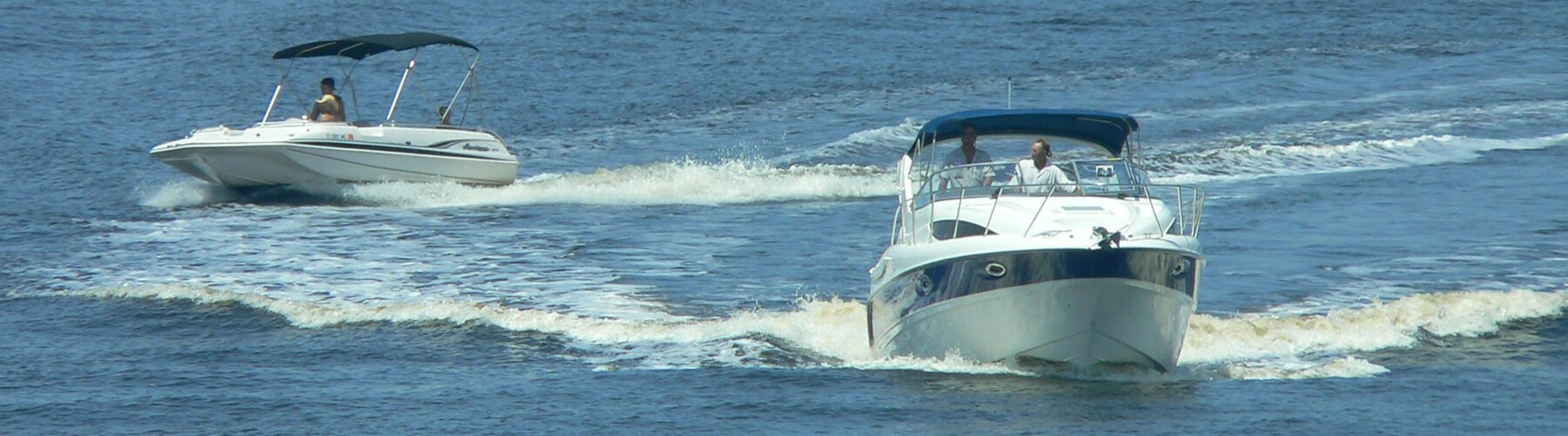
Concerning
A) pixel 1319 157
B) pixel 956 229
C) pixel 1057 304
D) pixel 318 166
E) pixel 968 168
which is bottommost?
pixel 1319 157

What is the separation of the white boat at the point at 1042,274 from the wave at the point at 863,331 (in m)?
0.29

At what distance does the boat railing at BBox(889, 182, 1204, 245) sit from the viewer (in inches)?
572

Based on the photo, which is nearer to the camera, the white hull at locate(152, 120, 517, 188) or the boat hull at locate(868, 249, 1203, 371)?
the boat hull at locate(868, 249, 1203, 371)

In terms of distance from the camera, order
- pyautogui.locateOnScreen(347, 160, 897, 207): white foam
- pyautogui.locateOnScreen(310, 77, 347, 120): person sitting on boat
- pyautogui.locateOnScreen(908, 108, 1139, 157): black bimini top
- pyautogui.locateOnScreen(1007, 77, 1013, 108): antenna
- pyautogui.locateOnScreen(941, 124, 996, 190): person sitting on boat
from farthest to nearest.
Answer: pyautogui.locateOnScreen(310, 77, 347, 120): person sitting on boat, pyautogui.locateOnScreen(347, 160, 897, 207): white foam, pyautogui.locateOnScreen(1007, 77, 1013, 108): antenna, pyautogui.locateOnScreen(908, 108, 1139, 157): black bimini top, pyautogui.locateOnScreen(941, 124, 996, 190): person sitting on boat

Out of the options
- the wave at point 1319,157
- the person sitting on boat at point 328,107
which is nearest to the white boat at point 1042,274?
the wave at point 1319,157

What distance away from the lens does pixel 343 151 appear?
27.8 m

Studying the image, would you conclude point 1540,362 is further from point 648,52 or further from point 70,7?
point 70,7

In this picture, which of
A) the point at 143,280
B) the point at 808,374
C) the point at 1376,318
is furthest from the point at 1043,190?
the point at 143,280

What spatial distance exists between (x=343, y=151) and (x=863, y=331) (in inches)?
515

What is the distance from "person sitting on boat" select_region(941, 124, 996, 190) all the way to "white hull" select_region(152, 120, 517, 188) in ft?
45.5

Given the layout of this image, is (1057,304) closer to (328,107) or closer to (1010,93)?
(1010,93)

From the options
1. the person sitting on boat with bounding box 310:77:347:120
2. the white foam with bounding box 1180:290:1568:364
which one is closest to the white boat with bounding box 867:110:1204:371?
the white foam with bounding box 1180:290:1568:364

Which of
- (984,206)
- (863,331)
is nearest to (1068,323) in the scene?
(984,206)

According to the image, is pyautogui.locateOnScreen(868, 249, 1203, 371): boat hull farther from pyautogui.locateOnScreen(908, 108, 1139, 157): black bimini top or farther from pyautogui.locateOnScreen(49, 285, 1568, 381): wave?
pyautogui.locateOnScreen(908, 108, 1139, 157): black bimini top
